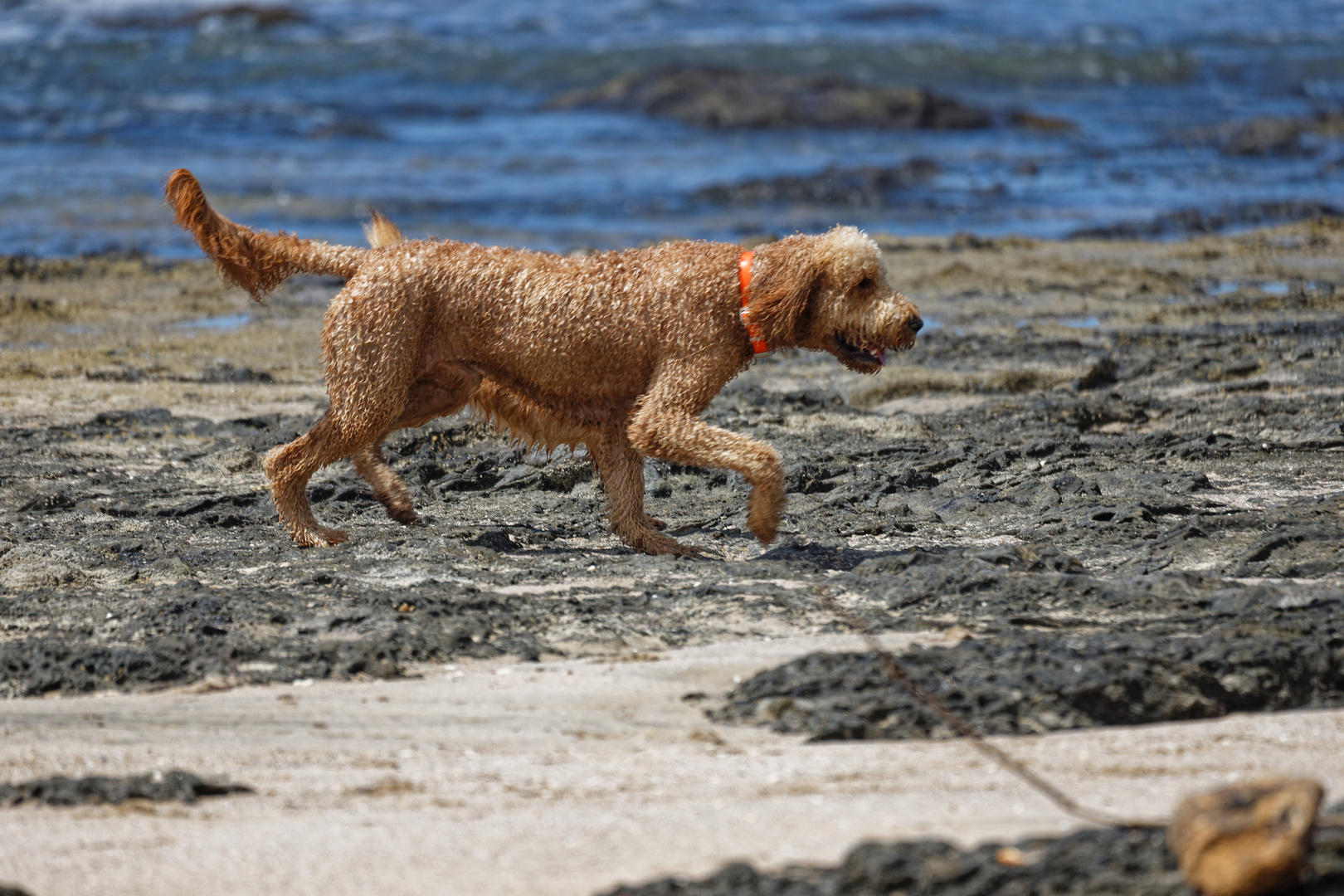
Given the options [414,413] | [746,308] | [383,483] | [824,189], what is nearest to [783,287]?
[746,308]

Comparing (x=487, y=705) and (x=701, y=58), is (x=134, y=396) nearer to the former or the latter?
(x=487, y=705)

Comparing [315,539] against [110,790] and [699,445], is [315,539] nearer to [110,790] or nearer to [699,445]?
[699,445]

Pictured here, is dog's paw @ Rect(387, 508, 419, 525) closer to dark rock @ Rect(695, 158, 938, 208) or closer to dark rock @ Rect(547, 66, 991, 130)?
dark rock @ Rect(695, 158, 938, 208)

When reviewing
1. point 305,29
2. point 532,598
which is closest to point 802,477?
point 532,598

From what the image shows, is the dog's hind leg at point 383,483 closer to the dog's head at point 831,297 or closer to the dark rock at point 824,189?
the dog's head at point 831,297

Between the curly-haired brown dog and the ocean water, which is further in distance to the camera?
the ocean water

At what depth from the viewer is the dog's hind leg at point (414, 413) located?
18.5ft

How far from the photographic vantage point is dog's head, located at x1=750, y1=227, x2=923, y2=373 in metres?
5.18

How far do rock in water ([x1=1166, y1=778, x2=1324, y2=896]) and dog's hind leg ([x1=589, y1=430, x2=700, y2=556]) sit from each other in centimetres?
311

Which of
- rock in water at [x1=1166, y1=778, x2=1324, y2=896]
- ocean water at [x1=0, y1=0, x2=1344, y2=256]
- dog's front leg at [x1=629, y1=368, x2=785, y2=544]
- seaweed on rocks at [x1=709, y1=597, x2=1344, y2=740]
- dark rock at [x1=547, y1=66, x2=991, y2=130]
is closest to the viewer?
rock in water at [x1=1166, y1=778, x2=1324, y2=896]

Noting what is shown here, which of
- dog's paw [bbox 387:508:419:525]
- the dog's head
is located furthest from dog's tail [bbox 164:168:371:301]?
the dog's head

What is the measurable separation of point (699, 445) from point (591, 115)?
24.9 metres

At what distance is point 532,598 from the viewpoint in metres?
4.86

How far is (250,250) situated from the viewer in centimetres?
566
